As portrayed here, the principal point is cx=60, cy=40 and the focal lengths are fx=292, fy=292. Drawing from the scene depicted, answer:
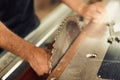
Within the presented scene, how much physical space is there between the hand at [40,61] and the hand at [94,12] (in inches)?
14.5

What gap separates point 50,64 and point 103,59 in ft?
0.48

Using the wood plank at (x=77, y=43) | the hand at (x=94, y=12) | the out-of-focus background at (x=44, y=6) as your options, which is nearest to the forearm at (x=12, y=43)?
the wood plank at (x=77, y=43)

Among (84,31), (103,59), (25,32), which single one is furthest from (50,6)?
(103,59)

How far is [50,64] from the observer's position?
79cm

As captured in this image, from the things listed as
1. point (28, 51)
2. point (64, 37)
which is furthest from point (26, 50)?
point (64, 37)

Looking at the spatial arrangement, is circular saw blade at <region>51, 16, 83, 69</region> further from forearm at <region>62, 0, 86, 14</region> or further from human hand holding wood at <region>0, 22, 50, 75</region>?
forearm at <region>62, 0, 86, 14</region>

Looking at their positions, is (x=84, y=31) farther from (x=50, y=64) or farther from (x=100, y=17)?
(x=50, y=64)

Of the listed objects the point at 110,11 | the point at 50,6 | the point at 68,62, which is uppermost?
the point at 68,62

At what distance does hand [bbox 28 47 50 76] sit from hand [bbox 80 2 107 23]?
14.5 inches

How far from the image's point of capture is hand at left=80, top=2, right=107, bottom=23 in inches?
44.7

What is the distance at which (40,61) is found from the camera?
0.81 m

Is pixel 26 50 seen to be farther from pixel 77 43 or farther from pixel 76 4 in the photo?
pixel 76 4

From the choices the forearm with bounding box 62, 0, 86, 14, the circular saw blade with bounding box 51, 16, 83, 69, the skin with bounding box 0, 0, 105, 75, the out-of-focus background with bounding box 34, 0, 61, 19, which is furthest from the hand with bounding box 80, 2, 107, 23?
the out-of-focus background with bounding box 34, 0, 61, 19

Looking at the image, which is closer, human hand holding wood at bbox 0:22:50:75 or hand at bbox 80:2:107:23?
human hand holding wood at bbox 0:22:50:75
